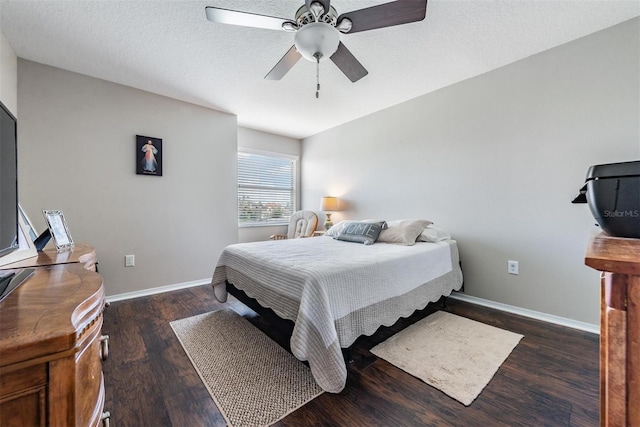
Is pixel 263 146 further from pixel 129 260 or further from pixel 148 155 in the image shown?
pixel 129 260

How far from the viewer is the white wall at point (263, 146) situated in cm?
432

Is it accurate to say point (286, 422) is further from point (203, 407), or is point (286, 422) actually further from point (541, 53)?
point (541, 53)

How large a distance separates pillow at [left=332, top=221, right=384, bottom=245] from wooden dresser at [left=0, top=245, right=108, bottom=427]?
233 centimetres

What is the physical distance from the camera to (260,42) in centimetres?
214

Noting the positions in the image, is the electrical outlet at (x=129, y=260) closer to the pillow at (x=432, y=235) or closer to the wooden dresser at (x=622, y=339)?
the pillow at (x=432, y=235)

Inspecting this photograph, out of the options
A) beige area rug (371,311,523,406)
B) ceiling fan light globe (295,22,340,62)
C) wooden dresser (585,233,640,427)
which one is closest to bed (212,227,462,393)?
beige area rug (371,311,523,406)

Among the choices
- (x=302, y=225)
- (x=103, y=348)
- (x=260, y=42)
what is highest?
(x=260, y=42)

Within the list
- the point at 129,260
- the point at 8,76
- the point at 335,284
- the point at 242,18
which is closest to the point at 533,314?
the point at 335,284

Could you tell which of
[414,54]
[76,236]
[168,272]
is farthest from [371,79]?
[76,236]

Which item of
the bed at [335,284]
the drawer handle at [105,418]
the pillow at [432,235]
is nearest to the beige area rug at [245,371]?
the bed at [335,284]

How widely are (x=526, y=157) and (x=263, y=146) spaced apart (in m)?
3.70

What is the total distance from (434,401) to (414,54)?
2634mm

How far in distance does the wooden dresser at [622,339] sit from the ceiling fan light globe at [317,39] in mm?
1646

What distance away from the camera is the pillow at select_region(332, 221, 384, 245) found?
9.13 feet
